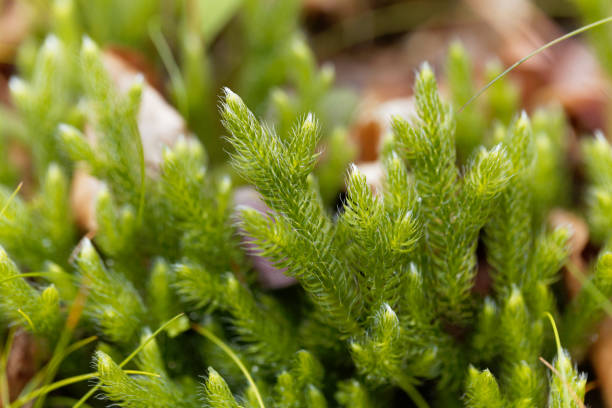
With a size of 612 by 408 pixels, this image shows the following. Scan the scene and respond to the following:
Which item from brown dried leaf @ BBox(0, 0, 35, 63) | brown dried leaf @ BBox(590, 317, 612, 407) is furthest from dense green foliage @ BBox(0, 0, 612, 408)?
brown dried leaf @ BBox(0, 0, 35, 63)

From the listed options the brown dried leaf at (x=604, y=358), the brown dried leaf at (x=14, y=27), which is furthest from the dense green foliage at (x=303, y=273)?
the brown dried leaf at (x=14, y=27)

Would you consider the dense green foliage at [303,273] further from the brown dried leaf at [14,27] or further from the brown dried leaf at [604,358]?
the brown dried leaf at [14,27]

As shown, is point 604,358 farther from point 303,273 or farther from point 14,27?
point 14,27

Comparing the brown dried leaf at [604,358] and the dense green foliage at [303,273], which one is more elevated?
the dense green foliage at [303,273]

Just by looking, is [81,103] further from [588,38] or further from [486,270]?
[588,38]

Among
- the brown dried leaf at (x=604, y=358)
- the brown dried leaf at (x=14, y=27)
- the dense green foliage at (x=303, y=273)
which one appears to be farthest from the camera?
the brown dried leaf at (x=14, y=27)

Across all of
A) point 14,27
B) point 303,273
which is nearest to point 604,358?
point 303,273

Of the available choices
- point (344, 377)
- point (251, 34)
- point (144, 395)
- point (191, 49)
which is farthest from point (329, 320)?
point (251, 34)

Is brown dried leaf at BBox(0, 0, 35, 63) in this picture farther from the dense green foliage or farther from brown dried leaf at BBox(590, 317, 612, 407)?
brown dried leaf at BBox(590, 317, 612, 407)
